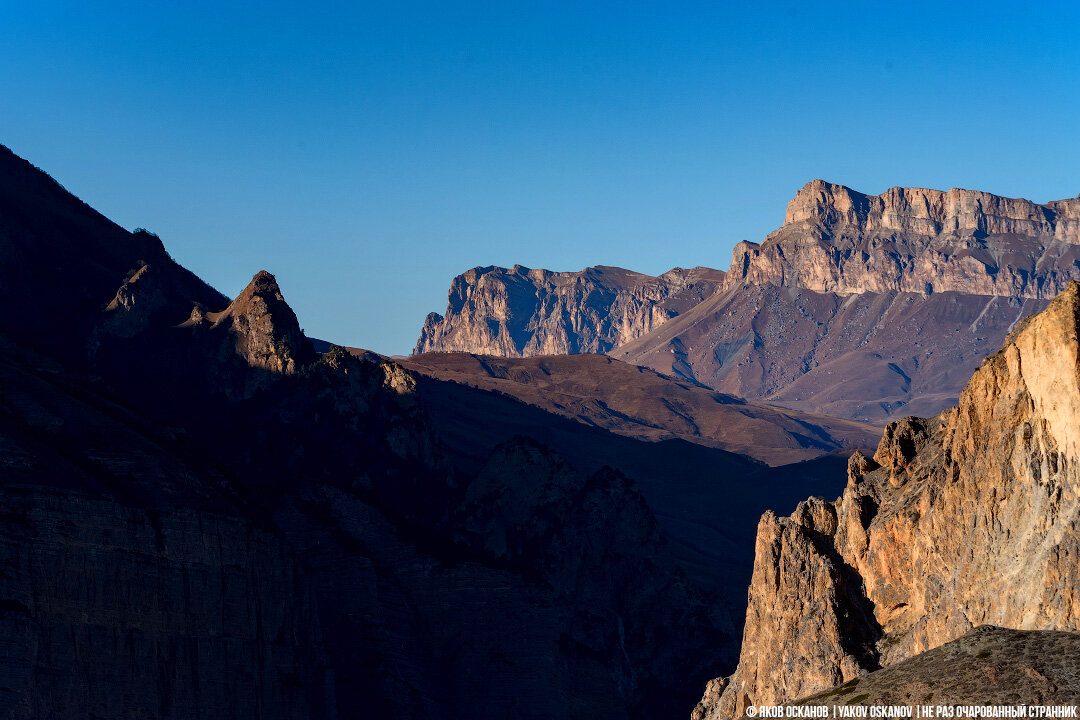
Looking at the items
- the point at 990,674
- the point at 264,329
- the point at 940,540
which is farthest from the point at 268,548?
the point at 990,674

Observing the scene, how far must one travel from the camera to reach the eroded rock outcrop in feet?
233

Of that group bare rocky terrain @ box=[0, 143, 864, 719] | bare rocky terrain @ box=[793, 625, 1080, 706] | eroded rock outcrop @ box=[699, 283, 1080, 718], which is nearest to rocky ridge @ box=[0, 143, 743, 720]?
bare rocky terrain @ box=[0, 143, 864, 719]

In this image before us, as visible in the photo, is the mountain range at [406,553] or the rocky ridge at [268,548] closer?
the mountain range at [406,553]

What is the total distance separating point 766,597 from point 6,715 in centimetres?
4359

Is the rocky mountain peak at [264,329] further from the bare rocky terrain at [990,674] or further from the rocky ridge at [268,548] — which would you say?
the bare rocky terrain at [990,674]

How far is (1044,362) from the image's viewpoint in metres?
72.8

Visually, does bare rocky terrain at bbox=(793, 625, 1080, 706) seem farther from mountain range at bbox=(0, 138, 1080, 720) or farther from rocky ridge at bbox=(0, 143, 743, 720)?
rocky ridge at bbox=(0, 143, 743, 720)

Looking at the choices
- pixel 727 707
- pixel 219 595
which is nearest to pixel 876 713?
pixel 727 707

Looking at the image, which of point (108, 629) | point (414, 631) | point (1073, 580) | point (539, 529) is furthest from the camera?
point (539, 529)

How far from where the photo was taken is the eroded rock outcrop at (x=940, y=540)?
2790 inches

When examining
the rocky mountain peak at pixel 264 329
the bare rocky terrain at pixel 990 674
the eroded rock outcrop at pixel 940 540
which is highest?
the rocky mountain peak at pixel 264 329

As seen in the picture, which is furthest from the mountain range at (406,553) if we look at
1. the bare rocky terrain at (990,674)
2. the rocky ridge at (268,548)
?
the rocky ridge at (268,548)

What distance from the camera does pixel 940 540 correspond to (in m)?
81.2

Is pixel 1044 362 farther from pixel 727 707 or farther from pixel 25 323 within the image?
pixel 25 323
